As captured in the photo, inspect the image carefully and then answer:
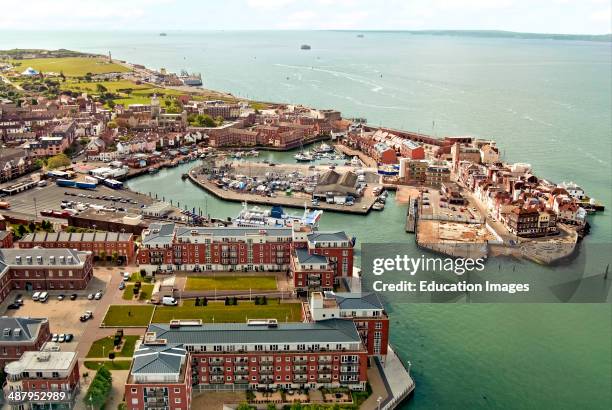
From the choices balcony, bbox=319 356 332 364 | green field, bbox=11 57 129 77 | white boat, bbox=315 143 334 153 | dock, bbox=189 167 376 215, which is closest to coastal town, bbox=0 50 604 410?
balcony, bbox=319 356 332 364

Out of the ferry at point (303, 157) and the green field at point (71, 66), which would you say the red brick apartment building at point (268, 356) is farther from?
the green field at point (71, 66)

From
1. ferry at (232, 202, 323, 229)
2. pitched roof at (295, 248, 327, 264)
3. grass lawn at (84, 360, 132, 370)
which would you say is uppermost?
pitched roof at (295, 248, 327, 264)

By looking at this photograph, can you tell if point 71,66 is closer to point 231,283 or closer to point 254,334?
point 231,283

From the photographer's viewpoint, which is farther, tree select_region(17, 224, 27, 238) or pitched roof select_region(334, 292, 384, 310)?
tree select_region(17, 224, 27, 238)

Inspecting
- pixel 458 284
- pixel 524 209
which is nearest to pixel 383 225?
pixel 524 209

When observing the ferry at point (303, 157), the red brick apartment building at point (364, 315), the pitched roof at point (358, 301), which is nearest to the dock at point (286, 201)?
the ferry at point (303, 157)

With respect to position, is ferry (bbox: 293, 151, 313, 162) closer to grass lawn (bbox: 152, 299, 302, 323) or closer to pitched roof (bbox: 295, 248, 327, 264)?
pitched roof (bbox: 295, 248, 327, 264)

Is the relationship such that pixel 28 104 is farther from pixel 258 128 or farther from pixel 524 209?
pixel 524 209
